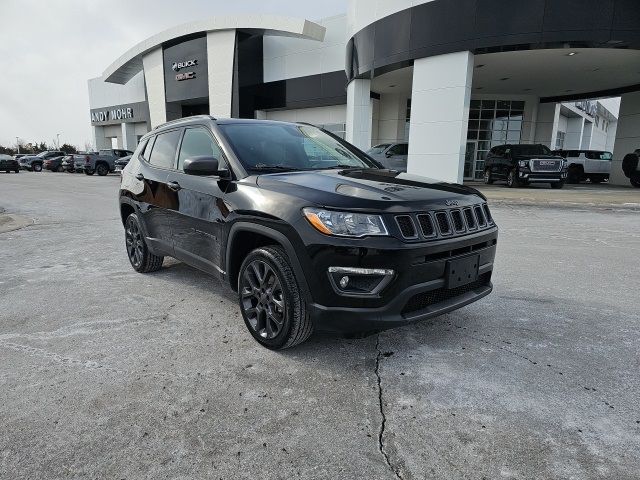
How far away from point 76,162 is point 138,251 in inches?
1166

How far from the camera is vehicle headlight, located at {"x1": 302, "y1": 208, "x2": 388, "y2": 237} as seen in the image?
8.46ft

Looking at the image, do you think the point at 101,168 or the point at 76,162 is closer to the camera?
the point at 101,168

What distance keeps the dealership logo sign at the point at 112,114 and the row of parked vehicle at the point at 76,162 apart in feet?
21.4

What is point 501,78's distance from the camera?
19.2m

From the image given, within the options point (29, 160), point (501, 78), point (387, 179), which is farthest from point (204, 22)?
point (387, 179)

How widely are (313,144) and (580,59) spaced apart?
15.7 metres

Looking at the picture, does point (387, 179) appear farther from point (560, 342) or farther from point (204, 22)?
point (204, 22)

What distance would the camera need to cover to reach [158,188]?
4445mm

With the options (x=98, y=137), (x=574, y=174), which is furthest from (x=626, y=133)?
(x=98, y=137)

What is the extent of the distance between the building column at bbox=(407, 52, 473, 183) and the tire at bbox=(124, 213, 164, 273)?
38.4ft

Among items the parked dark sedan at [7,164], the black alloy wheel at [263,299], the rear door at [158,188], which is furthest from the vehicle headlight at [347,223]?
the parked dark sedan at [7,164]

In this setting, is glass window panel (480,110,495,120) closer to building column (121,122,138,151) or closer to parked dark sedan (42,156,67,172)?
building column (121,122,138,151)

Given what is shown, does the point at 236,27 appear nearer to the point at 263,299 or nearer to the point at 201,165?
the point at 201,165

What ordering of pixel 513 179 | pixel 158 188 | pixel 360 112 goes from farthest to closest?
pixel 360 112 → pixel 513 179 → pixel 158 188
